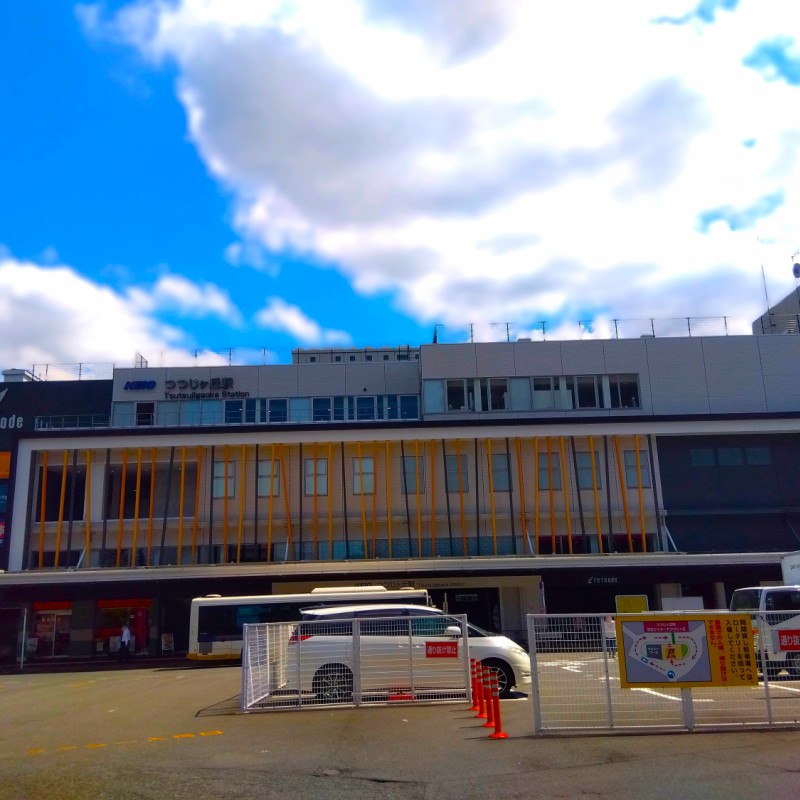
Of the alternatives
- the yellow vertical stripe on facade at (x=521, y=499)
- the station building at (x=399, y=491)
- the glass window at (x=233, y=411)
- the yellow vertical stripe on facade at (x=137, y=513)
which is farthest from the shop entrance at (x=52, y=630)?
the yellow vertical stripe on facade at (x=521, y=499)

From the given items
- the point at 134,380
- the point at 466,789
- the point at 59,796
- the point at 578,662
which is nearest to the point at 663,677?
the point at 578,662

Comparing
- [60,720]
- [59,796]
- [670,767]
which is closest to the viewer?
[59,796]

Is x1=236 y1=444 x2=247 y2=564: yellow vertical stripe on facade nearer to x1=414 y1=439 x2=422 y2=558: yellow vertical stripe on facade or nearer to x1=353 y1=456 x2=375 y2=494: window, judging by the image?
x1=353 y1=456 x2=375 y2=494: window

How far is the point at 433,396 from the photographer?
47312 millimetres

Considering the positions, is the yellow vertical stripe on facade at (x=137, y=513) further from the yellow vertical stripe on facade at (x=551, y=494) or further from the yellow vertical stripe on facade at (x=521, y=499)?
the yellow vertical stripe on facade at (x=551, y=494)

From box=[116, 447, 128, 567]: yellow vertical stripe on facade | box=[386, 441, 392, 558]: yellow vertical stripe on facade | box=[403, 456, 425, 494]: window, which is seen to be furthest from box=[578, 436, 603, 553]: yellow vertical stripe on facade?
box=[116, 447, 128, 567]: yellow vertical stripe on facade

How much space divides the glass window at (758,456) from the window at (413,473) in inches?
623

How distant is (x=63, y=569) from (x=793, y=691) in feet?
110

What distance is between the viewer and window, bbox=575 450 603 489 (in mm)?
42781

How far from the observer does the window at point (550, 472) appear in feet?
140

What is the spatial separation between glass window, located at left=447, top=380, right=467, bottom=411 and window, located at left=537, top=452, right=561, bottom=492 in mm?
5972

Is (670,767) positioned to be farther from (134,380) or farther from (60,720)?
(134,380)

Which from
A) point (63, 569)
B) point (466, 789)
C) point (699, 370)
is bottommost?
point (466, 789)

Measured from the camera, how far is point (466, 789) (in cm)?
880
